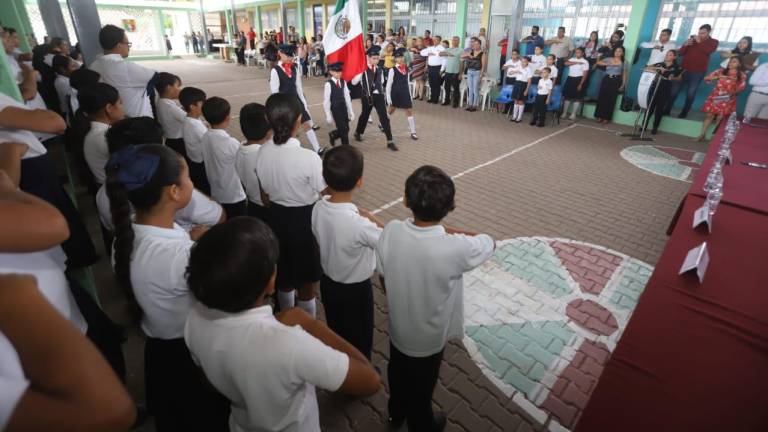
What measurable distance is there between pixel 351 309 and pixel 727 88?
347 inches

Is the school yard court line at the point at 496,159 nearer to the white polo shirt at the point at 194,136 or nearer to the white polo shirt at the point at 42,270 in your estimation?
the white polo shirt at the point at 194,136

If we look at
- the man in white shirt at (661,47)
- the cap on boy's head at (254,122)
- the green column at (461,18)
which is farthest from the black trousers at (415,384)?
the green column at (461,18)

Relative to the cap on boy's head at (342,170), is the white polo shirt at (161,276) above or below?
below

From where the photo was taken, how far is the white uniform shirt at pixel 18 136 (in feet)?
6.68

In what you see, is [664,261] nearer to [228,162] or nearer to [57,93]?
[228,162]

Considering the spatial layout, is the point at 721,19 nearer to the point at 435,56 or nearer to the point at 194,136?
the point at 435,56

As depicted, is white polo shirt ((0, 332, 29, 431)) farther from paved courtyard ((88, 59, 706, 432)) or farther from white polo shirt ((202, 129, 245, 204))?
white polo shirt ((202, 129, 245, 204))

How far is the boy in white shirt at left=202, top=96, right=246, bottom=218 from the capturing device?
3.07 meters

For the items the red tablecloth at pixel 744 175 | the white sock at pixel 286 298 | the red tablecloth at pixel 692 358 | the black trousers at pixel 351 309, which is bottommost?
the white sock at pixel 286 298

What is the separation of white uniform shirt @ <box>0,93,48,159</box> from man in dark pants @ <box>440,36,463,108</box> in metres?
10.5

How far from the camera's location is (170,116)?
13.4 feet

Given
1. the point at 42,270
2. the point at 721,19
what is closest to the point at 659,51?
the point at 721,19

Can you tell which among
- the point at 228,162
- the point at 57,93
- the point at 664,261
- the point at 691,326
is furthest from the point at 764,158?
the point at 57,93

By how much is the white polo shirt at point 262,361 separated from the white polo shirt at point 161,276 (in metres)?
0.33
